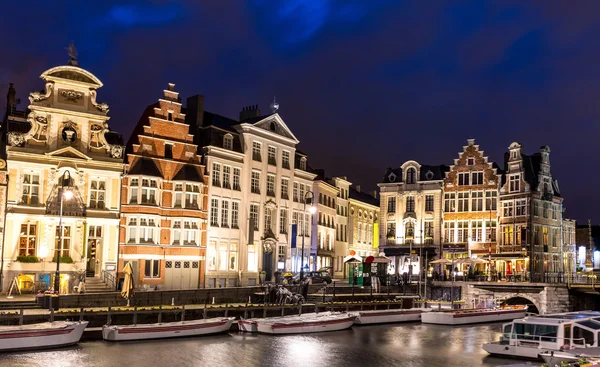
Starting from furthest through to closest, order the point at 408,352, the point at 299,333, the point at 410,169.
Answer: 1. the point at 410,169
2. the point at 299,333
3. the point at 408,352

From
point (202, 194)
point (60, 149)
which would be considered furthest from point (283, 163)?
point (60, 149)

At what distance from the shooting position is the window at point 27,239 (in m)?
40.5

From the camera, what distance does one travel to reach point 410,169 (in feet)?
230

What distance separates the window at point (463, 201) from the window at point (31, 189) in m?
40.5

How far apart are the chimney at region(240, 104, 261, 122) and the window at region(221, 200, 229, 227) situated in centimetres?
1027

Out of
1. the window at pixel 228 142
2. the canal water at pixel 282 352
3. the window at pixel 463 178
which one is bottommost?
the canal water at pixel 282 352

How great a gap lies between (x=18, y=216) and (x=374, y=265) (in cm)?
3904

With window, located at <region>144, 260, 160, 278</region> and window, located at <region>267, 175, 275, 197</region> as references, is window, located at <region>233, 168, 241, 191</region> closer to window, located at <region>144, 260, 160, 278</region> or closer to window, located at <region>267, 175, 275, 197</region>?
window, located at <region>267, 175, 275, 197</region>

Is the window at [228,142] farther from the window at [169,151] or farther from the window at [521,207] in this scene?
the window at [521,207]

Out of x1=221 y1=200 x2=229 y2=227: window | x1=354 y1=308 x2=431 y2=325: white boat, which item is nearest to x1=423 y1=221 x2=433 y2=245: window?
x1=354 y1=308 x2=431 y2=325: white boat

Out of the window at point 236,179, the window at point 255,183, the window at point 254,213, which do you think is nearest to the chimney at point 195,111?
the window at point 236,179

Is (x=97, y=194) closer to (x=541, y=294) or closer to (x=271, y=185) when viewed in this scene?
(x=271, y=185)

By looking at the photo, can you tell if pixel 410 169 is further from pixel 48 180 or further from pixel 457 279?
pixel 48 180

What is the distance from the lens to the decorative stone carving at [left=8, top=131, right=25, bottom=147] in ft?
134
